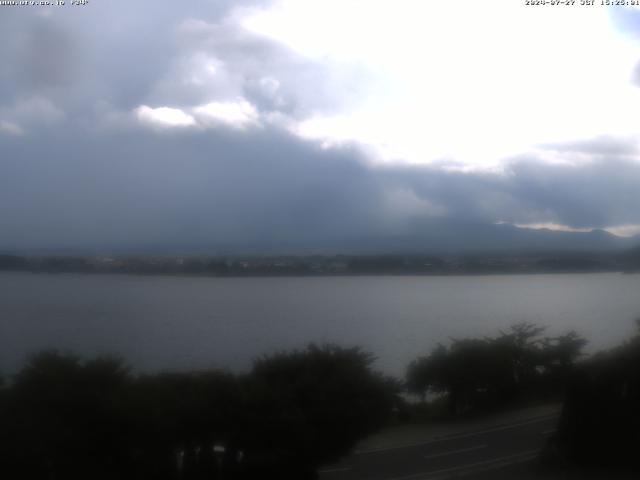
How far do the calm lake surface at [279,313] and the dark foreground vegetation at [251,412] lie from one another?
70 cm

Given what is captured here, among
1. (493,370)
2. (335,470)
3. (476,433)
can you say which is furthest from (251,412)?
(493,370)

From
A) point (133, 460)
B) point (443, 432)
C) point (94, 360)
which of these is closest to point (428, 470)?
point (443, 432)

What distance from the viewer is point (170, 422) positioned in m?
8.37

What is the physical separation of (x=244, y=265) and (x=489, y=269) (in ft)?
18.4

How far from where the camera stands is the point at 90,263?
13.8 metres

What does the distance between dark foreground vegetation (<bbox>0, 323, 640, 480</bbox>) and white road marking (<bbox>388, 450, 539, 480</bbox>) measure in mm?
442

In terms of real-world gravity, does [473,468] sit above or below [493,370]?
below

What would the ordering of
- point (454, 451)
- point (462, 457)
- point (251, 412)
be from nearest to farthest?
1. point (251, 412)
2. point (462, 457)
3. point (454, 451)

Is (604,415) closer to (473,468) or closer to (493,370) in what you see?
(473,468)

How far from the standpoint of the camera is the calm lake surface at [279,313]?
11000 mm

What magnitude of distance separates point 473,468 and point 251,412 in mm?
3057

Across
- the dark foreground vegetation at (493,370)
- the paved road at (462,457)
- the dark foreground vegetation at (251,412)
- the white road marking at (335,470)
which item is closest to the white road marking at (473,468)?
the paved road at (462,457)

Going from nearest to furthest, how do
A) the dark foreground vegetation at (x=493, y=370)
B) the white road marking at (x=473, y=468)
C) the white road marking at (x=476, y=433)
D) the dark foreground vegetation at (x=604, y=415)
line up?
the white road marking at (x=473, y=468), the dark foreground vegetation at (x=604, y=415), the white road marking at (x=476, y=433), the dark foreground vegetation at (x=493, y=370)

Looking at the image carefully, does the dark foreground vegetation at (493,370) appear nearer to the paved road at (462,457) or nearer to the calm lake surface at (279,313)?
the calm lake surface at (279,313)
